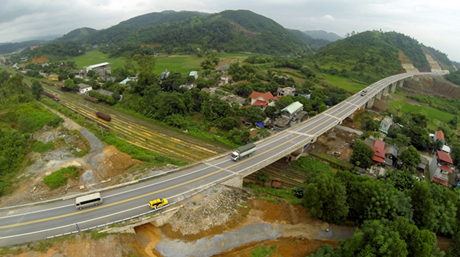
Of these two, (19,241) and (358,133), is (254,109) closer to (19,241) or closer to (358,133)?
(358,133)

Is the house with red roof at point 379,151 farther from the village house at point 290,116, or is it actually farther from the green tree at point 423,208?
the village house at point 290,116

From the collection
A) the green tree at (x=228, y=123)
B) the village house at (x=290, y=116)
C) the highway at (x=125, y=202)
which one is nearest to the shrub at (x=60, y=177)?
the highway at (x=125, y=202)

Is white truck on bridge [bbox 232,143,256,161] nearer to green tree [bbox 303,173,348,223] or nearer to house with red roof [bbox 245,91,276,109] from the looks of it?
green tree [bbox 303,173,348,223]

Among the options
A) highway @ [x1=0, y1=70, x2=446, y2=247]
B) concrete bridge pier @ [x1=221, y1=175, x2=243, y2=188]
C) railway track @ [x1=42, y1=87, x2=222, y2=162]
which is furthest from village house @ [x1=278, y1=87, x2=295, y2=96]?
concrete bridge pier @ [x1=221, y1=175, x2=243, y2=188]

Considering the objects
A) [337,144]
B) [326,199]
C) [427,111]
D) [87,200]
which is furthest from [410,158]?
[87,200]

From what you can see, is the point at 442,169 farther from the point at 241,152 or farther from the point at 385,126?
the point at 241,152

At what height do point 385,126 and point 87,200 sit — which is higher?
point 87,200
